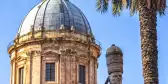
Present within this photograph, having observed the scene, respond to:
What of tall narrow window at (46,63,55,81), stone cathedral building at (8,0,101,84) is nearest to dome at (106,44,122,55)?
stone cathedral building at (8,0,101,84)

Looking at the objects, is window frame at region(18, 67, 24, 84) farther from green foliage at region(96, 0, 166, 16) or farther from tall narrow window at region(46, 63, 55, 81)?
green foliage at region(96, 0, 166, 16)

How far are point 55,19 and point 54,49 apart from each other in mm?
3721

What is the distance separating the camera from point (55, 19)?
173ft

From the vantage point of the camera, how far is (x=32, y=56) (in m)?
51.1

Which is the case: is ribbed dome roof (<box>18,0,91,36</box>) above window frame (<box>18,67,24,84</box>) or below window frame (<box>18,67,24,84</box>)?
above

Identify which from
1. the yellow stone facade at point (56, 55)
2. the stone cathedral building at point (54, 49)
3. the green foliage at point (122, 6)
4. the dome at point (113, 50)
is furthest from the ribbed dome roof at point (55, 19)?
the dome at point (113, 50)

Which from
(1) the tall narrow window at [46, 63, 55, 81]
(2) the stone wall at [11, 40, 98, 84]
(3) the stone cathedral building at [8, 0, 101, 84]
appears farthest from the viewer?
(1) the tall narrow window at [46, 63, 55, 81]

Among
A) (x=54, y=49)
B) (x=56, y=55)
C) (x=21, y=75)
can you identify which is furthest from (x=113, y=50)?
(x=21, y=75)

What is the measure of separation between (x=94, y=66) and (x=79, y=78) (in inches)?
89.1

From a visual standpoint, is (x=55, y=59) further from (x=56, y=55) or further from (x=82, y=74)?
(x=82, y=74)

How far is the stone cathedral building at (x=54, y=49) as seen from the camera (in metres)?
50.5

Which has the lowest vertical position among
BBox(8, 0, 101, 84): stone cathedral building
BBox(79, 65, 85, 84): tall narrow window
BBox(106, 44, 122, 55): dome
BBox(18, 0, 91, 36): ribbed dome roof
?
BBox(106, 44, 122, 55): dome

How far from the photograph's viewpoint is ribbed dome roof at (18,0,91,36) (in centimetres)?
5203

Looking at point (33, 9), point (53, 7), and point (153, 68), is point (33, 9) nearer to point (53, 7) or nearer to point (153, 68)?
point (53, 7)
